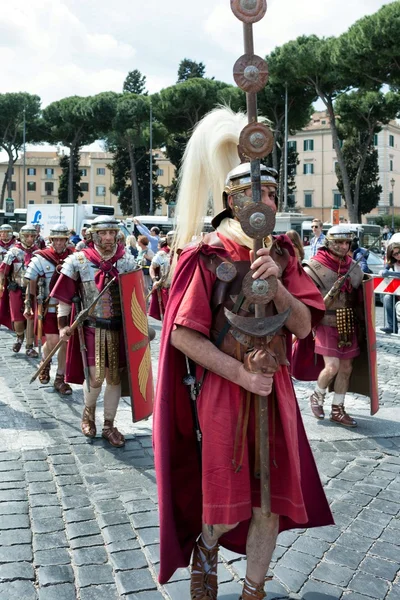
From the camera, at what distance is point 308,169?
8038 cm

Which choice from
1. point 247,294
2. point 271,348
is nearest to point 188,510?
point 271,348

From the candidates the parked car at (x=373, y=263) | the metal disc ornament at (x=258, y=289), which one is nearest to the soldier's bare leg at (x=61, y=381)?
the metal disc ornament at (x=258, y=289)

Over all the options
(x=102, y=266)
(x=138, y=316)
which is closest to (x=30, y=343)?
(x=102, y=266)

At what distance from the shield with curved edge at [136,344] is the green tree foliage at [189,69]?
58.1 m

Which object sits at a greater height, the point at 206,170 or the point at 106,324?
the point at 206,170

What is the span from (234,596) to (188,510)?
48cm

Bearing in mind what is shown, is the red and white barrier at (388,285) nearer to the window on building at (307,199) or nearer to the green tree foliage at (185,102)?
the green tree foliage at (185,102)

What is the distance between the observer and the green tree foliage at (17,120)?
60.6 meters

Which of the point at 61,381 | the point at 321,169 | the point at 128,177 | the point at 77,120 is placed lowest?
the point at 61,381

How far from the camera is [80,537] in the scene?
3.56 m

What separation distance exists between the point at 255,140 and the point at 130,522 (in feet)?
7.40

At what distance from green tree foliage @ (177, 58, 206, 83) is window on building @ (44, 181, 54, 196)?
145 ft

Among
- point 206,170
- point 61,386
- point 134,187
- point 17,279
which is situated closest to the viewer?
point 206,170

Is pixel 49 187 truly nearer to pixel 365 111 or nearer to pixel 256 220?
pixel 365 111
